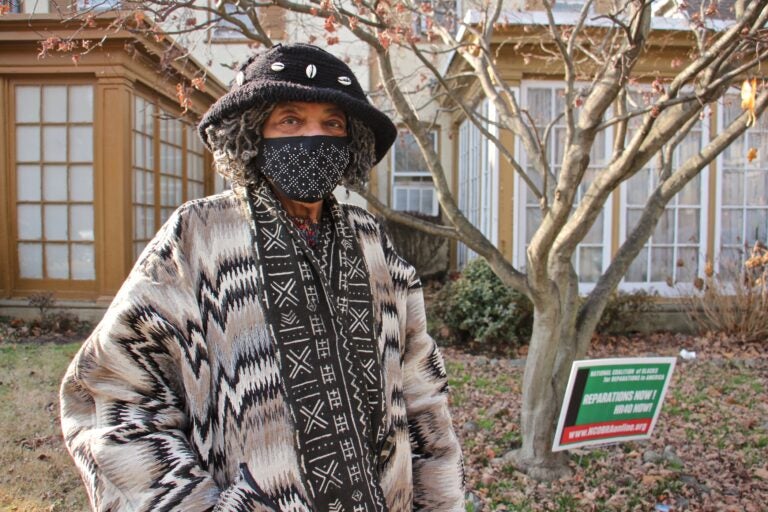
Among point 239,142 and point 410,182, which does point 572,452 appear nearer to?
point 239,142

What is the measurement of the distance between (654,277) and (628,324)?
1.27 metres

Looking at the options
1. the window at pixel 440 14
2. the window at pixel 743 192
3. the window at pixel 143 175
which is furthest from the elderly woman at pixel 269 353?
the window at pixel 743 192

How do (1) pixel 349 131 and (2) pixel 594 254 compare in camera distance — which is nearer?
(1) pixel 349 131

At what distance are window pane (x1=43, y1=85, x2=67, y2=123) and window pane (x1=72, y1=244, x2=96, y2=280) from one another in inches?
62.9

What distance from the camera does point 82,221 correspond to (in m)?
8.46

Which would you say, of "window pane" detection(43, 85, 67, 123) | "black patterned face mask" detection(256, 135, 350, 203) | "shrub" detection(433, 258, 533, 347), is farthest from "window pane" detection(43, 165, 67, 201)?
"black patterned face mask" detection(256, 135, 350, 203)

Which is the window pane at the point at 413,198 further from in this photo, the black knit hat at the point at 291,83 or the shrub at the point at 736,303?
the black knit hat at the point at 291,83

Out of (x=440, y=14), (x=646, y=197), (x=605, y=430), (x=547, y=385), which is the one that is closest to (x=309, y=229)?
(x=547, y=385)

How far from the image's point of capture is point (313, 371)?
1506 mm

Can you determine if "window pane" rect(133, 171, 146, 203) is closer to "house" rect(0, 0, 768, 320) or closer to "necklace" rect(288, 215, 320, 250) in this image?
"house" rect(0, 0, 768, 320)

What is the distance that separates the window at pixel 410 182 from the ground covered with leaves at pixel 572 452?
7215 mm

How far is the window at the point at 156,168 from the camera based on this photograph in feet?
29.3

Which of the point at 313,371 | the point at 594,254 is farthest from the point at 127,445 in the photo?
the point at 594,254

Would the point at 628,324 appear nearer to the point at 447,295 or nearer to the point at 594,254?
the point at 594,254
